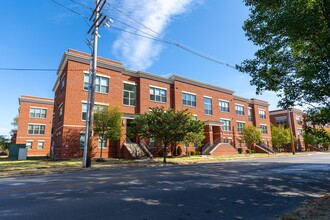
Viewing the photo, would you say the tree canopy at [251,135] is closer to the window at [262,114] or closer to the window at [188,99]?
the window at [188,99]

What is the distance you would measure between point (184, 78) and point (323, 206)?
107 feet

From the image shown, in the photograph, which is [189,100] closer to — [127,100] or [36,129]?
[127,100]

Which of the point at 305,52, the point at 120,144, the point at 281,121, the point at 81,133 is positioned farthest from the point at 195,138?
the point at 281,121

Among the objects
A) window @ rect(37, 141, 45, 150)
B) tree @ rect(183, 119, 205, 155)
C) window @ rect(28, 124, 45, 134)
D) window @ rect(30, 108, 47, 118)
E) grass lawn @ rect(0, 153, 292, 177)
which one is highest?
window @ rect(30, 108, 47, 118)

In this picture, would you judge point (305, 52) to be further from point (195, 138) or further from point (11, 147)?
point (11, 147)

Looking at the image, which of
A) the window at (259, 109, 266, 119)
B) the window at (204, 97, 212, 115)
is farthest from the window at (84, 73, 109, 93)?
the window at (259, 109, 266, 119)

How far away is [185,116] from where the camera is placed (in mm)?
23547

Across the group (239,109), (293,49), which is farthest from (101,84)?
(239,109)

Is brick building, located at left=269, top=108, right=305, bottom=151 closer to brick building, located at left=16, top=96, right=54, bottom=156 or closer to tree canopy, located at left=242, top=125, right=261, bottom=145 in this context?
tree canopy, located at left=242, top=125, right=261, bottom=145

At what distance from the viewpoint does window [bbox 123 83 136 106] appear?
3118 centimetres

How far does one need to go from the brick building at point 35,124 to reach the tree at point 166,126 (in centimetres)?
3081

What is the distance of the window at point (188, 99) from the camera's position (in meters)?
37.4

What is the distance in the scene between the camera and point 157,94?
3434 cm

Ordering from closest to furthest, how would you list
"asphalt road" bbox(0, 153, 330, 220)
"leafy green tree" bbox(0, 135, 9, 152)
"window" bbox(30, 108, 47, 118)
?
"asphalt road" bbox(0, 153, 330, 220) < "window" bbox(30, 108, 47, 118) < "leafy green tree" bbox(0, 135, 9, 152)
